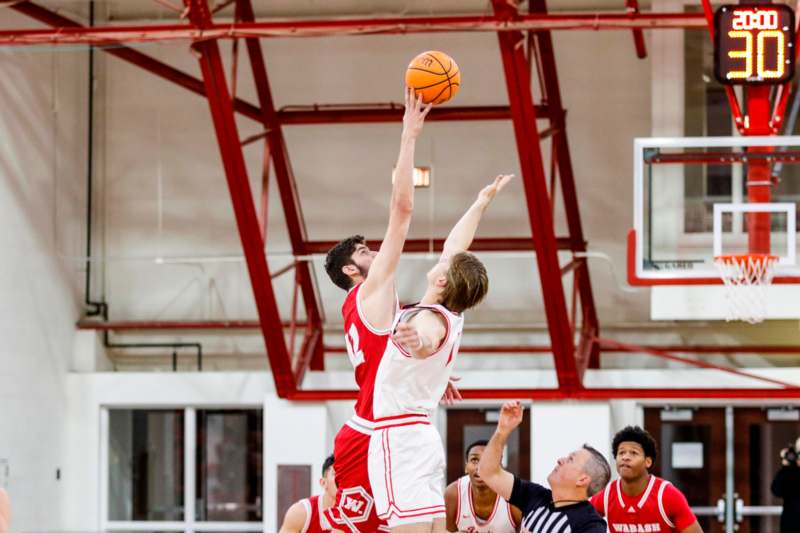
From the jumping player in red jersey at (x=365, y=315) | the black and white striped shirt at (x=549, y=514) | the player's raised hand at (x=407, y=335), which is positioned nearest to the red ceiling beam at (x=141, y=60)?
the black and white striped shirt at (x=549, y=514)

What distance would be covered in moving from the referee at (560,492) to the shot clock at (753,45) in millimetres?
5156

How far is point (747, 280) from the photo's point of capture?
1295 centimetres

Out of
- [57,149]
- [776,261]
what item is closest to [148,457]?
[57,149]

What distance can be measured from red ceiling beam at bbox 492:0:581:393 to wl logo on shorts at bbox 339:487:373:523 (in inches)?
333

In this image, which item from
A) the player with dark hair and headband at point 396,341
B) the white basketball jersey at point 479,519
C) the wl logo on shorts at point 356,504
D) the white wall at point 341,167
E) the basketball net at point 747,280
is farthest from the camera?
the white wall at point 341,167

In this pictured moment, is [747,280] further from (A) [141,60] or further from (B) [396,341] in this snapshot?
(A) [141,60]

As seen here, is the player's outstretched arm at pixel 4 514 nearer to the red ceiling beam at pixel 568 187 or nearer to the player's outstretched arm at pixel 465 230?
the player's outstretched arm at pixel 465 230

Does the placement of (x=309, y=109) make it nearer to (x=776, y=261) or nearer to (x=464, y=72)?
(x=464, y=72)

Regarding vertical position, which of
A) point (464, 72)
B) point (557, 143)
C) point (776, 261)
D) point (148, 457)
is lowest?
point (148, 457)

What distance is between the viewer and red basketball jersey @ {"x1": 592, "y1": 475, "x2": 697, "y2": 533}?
961 cm

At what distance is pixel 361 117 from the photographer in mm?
17797

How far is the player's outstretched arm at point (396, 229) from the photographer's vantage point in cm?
635

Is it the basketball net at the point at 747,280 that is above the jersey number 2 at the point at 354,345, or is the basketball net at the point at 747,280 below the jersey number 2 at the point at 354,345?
above

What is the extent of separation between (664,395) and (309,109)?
6109mm
